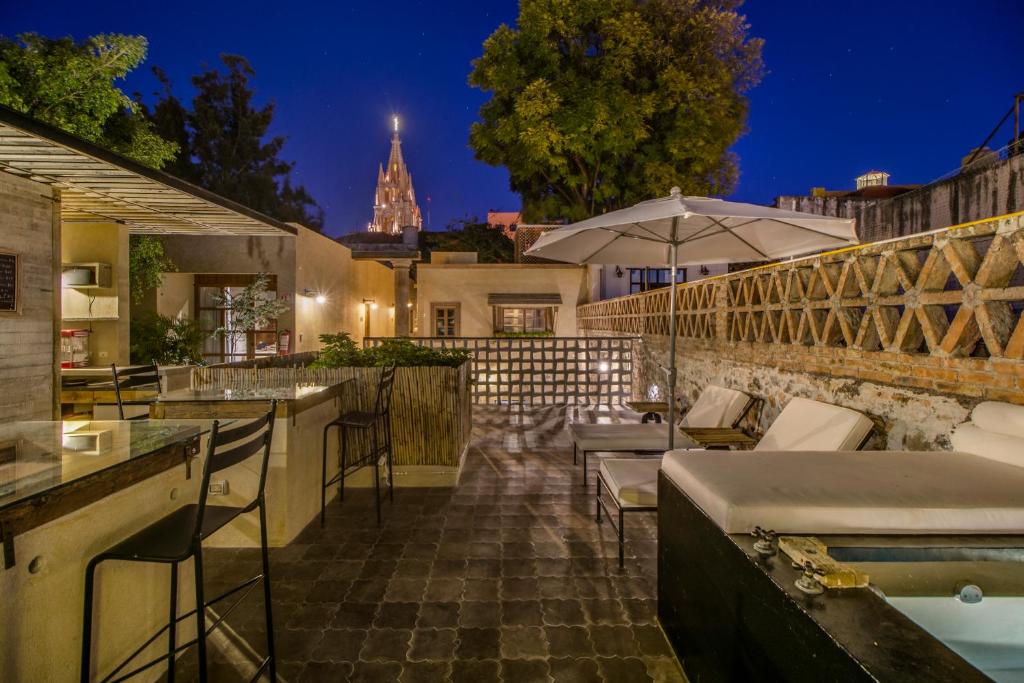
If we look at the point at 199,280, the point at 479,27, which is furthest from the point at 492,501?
the point at 479,27

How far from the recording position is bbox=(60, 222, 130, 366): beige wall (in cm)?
705

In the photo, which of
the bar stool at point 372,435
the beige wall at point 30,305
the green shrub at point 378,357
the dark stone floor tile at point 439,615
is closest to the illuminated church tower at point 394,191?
the beige wall at point 30,305

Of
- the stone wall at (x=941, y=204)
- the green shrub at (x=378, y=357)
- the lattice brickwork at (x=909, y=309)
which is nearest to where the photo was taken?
the lattice brickwork at (x=909, y=309)

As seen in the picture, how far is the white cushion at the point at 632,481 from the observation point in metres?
3.08

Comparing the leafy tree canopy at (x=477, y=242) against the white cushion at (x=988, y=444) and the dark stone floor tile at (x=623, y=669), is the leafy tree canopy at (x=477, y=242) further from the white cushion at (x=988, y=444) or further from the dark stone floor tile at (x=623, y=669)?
the dark stone floor tile at (x=623, y=669)

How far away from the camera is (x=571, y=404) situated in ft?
28.5

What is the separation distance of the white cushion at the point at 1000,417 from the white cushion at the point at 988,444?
22mm

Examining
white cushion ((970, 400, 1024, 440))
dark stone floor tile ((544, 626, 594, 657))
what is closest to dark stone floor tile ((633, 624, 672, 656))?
dark stone floor tile ((544, 626, 594, 657))

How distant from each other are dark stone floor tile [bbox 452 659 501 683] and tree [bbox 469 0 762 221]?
37.1 ft

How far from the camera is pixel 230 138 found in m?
20.3

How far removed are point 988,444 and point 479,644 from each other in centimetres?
252

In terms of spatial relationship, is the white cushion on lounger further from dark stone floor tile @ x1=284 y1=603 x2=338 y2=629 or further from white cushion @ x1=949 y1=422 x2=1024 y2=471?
dark stone floor tile @ x1=284 y1=603 x2=338 y2=629

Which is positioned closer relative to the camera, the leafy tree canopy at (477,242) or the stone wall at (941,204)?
the stone wall at (941,204)

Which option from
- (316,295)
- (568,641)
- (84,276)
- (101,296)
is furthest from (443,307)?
(568,641)
